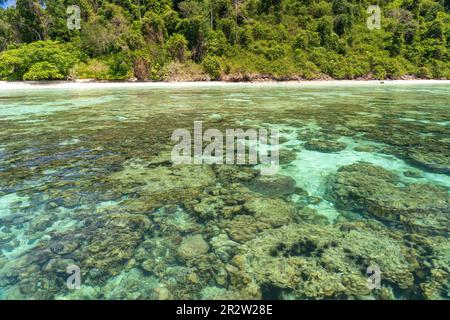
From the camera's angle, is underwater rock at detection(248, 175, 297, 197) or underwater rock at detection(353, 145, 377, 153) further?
underwater rock at detection(353, 145, 377, 153)

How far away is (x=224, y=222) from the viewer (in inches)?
176

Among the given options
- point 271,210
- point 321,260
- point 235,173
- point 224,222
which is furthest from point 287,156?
point 321,260

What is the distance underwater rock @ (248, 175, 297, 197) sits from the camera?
5590mm

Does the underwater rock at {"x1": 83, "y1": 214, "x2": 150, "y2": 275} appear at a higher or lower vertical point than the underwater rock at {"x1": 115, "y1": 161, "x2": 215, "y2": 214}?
lower

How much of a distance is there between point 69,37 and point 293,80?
4065 centimetres

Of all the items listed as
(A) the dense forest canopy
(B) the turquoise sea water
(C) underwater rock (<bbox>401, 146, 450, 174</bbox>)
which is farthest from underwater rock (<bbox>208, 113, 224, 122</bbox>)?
(A) the dense forest canopy

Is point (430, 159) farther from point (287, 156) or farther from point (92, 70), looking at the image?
point (92, 70)

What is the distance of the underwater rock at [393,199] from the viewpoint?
4416 mm

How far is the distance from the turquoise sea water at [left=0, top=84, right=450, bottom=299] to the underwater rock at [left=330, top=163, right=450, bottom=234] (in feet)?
0.10

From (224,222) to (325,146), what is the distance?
5.36 metres

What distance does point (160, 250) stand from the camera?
3.80 meters

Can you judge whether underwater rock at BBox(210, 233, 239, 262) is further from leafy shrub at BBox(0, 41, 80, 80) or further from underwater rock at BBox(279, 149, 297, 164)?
leafy shrub at BBox(0, 41, 80, 80)
